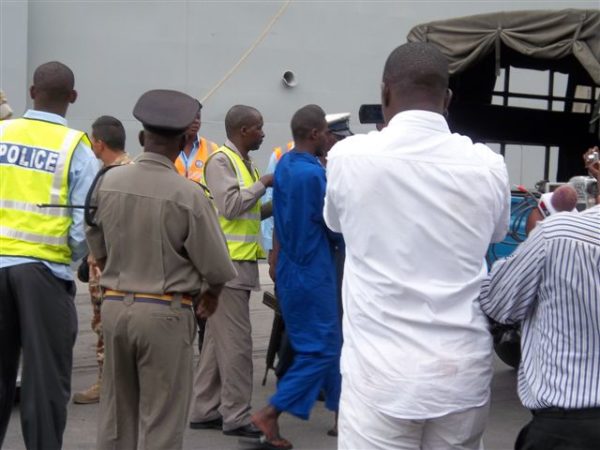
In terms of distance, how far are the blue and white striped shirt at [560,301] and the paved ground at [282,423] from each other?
311 cm

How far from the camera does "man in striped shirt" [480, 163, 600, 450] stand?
9.87 ft

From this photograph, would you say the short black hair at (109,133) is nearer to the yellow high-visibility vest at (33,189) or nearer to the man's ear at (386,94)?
the yellow high-visibility vest at (33,189)

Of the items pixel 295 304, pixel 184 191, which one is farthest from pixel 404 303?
pixel 295 304

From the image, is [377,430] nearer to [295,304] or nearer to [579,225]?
[579,225]

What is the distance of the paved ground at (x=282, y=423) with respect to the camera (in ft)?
19.6

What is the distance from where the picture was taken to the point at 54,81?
496 cm

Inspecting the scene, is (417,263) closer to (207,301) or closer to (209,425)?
(207,301)

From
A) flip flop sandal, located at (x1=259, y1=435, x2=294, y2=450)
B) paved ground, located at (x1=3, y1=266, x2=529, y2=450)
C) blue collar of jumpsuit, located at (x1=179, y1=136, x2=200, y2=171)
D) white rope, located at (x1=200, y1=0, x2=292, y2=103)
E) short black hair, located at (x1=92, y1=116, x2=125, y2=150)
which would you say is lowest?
paved ground, located at (x1=3, y1=266, x2=529, y2=450)

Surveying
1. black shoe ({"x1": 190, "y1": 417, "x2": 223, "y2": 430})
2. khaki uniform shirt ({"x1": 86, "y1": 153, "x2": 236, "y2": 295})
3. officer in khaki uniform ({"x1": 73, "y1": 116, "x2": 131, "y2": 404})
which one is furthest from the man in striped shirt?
officer in khaki uniform ({"x1": 73, "y1": 116, "x2": 131, "y2": 404})

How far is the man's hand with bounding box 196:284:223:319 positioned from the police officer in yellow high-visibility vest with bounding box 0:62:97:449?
81 centimetres

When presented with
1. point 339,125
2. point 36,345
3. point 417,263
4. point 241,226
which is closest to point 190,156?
point 339,125

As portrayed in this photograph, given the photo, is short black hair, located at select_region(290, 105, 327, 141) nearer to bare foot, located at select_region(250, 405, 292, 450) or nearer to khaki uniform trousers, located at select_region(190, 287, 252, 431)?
khaki uniform trousers, located at select_region(190, 287, 252, 431)

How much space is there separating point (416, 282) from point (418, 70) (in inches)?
26.1

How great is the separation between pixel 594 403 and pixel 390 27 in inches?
493
